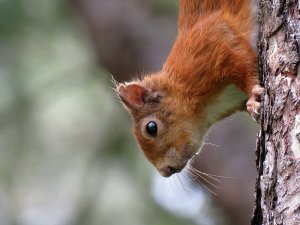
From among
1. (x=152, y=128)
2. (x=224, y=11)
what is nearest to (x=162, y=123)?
(x=152, y=128)

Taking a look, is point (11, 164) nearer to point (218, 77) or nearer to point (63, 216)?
point (63, 216)

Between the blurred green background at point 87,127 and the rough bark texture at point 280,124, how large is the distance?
1909 millimetres

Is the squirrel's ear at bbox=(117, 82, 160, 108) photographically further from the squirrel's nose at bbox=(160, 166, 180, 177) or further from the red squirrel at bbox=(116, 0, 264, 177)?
the squirrel's nose at bbox=(160, 166, 180, 177)

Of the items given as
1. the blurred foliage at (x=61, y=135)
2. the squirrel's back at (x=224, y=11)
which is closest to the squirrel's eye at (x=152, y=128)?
the squirrel's back at (x=224, y=11)

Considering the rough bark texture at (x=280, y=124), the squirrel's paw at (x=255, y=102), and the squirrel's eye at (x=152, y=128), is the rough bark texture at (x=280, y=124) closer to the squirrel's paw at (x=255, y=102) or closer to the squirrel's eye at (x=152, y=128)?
the squirrel's paw at (x=255, y=102)

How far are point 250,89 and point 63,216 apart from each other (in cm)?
284

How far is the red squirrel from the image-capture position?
3.35 meters

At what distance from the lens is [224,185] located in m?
4.41

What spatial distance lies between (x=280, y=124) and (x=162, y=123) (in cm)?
131

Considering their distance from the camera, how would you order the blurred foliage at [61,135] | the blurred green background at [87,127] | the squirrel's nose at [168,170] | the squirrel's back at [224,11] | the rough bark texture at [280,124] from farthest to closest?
1. the blurred foliage at [61,135]
2. the blurred green background at [87,127]
3. the squirrel's nose at [168,170]
4. the squirrel's back at [224,11]
5. the rough bark texture at [280,124]

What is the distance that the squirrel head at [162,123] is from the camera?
3531mm

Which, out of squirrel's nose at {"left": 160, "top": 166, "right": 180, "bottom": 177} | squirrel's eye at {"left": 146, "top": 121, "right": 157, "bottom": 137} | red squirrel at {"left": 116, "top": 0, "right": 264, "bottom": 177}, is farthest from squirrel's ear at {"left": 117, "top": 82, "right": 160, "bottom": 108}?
squirrel's nose at {"left": 160, "top": 166, "right": 180, "bottom": 177}

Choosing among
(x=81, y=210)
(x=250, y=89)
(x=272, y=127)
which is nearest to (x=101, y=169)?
(x=81, y=210)

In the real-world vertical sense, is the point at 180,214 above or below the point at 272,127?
below
